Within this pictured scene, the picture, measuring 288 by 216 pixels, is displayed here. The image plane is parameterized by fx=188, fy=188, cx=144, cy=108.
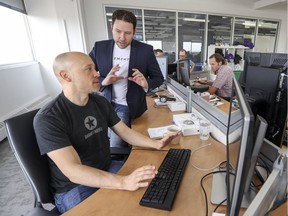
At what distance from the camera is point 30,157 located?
96 cm

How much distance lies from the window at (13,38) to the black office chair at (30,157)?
10.8ft

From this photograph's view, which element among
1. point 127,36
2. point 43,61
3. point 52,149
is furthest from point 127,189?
point 43,61

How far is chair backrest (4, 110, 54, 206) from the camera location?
0.93 meters

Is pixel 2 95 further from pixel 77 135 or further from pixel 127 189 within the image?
pixel 127 189

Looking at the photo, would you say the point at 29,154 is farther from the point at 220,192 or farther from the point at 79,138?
the point at 220,192

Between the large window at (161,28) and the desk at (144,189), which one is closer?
the desk at (144,189)

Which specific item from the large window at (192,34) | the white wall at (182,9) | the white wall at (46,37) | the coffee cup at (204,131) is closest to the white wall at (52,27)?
the white wall at (46,37)

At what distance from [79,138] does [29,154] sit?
256 mm

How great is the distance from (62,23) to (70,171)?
4.38 meters

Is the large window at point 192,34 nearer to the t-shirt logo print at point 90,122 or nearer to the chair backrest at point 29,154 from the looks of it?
the t-shirt logo print at point 90,122

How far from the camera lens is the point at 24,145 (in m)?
0.95

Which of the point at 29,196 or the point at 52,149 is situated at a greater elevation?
the point at 52,149

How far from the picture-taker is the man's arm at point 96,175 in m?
→ 0.87

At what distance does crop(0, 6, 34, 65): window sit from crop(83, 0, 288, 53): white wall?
143cm
